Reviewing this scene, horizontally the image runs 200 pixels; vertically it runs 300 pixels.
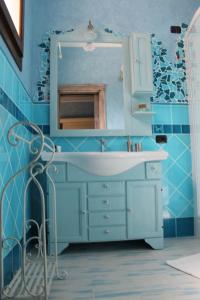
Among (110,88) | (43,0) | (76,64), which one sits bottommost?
(110,88)

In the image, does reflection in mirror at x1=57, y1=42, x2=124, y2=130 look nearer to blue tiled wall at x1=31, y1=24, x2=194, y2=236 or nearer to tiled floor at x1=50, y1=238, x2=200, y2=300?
blue tiled wall at x1=31, y1=24, x2=194, y2=236

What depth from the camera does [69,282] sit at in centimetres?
166

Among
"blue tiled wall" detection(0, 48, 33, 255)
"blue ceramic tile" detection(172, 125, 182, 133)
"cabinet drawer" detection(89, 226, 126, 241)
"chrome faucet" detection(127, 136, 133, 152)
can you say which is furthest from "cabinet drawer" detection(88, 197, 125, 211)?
"blue ceramic tile" detection(172, 125, 182, 133)

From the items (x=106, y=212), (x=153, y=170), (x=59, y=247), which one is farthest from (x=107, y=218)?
(x=153, y=170)

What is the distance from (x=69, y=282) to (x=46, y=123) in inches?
62.9

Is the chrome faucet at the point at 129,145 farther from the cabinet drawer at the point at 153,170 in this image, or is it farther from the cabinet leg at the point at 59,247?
the cabinet leg at the point at 59,247

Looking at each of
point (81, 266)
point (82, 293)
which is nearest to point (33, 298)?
point (82, 293)

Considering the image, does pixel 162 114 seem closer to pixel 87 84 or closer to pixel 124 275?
pixel 87 84

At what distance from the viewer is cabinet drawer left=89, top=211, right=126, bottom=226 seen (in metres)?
2.29

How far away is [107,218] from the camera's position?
2297mm

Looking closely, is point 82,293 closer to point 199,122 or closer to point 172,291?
point 172,291

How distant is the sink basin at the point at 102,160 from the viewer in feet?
6.82

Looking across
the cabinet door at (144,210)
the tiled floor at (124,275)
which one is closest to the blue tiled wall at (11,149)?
the tiled floor at (124,275)

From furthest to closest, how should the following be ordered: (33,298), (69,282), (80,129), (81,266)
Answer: (80,129) → (81,266) → (69,282) → (33,298)
